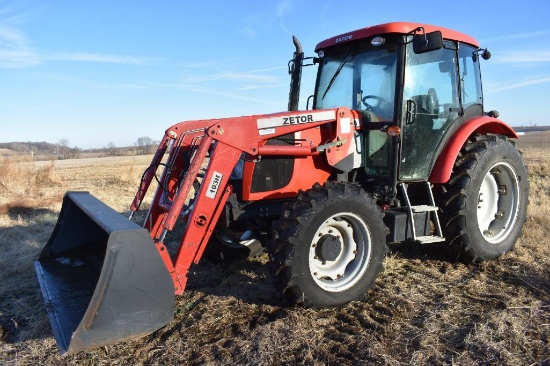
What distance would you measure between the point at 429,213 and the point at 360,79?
4.96 feet

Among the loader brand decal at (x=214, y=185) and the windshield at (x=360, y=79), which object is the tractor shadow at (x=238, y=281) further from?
the windshield at (x=360, y=79)

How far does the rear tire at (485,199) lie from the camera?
4516 mm

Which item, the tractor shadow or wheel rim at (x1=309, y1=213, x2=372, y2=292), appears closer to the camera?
wheel rim at (x1=309, y1=213, x2=372, y2=292)

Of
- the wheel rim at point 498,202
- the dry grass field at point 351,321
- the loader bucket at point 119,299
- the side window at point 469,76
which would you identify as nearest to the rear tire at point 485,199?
the wheel rim at point 498,202

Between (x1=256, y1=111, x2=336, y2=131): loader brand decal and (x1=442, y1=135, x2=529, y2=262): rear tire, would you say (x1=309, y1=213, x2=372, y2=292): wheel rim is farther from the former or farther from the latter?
(x1=442, y1=135, x2=529, y2=262): rear tire

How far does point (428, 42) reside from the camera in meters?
3.87

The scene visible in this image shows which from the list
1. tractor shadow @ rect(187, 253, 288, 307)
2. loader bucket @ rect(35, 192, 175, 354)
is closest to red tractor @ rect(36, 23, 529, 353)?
loader bucket @ rect(35, 192, 175, 354)

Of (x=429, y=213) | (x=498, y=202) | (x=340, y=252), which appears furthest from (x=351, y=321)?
(x=498, y=202)

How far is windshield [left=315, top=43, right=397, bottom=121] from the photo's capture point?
14.6ft

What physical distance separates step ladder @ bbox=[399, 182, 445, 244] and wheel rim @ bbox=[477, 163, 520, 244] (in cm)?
85

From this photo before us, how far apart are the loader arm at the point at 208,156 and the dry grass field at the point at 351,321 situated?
52 centimetres

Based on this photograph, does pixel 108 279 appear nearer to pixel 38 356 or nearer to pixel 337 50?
pixel 38 356

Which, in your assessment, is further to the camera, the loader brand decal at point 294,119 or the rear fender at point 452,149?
the rear fender at point 452,149

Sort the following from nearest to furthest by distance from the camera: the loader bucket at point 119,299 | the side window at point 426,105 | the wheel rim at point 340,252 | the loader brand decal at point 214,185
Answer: the loader bucket at point 119,299, the loader brand decal at point 214,185, the wheel rim at point 340,252, the side window at point 426,105
